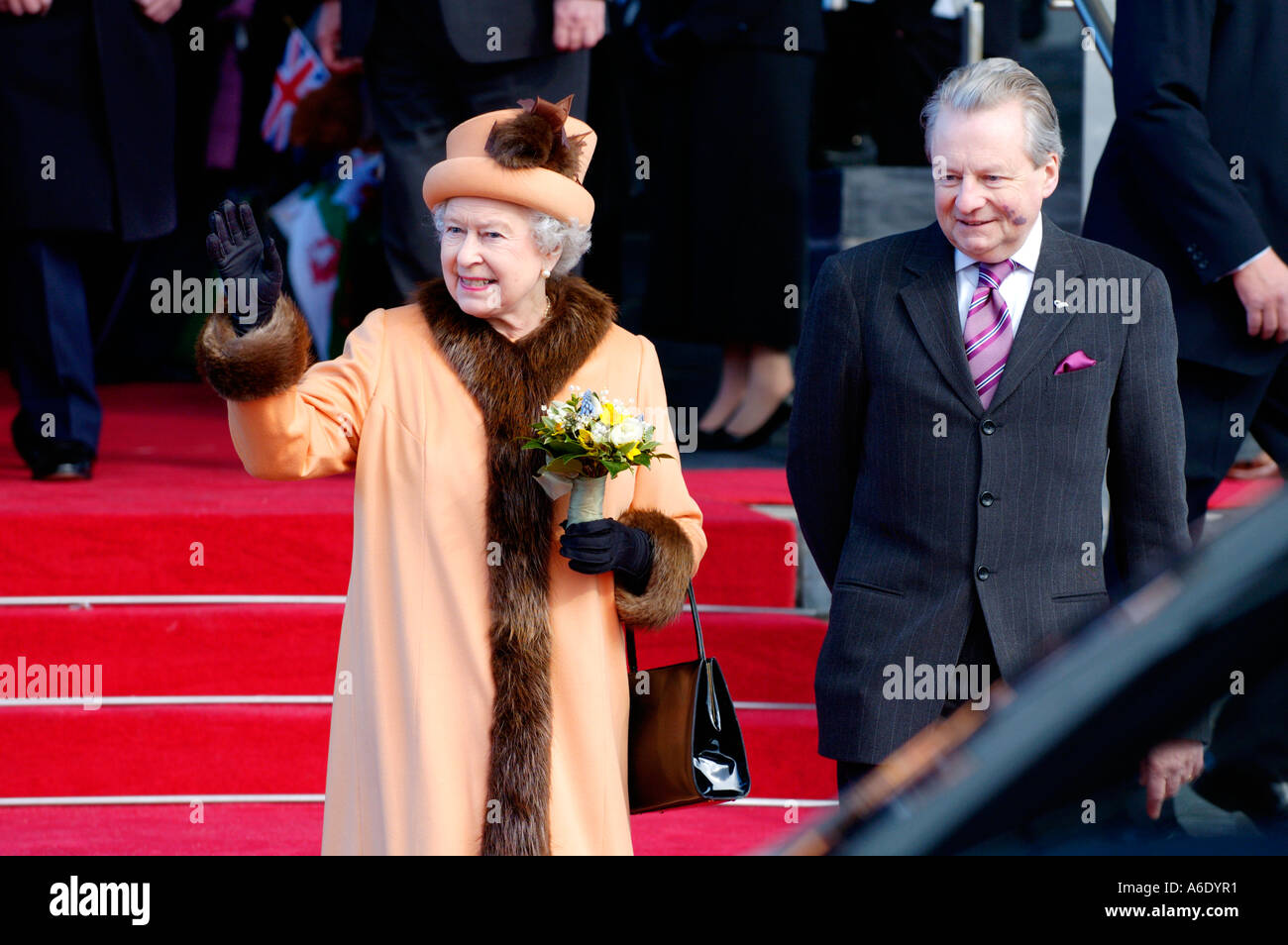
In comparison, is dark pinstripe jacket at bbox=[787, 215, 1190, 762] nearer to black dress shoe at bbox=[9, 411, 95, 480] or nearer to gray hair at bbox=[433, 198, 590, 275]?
gray hair at bbox=[433, 198, 590, 275]

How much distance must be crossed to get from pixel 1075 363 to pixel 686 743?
86 cm

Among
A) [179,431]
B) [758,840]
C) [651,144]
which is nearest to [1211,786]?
[758,840]

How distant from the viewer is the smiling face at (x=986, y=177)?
8.74 feet

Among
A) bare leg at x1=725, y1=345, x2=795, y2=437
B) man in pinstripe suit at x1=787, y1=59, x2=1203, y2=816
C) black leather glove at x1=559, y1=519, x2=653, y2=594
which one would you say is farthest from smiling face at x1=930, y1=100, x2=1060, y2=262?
bare leg at x1=725, y1=345, x2=795, y2=437

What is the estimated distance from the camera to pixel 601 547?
8.92 feet

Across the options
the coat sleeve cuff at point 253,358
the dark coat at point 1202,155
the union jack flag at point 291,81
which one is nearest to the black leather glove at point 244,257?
the coat sleeve cuff at point 253,358

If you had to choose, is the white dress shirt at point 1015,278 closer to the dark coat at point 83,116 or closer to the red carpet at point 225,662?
the red carpet at point 225,662

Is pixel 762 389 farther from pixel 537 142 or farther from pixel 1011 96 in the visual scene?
pixel 1011 96

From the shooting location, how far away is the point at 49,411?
504 cm

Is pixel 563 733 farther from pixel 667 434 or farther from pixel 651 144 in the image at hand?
pixel 651 144

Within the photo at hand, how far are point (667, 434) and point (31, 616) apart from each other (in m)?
2.09

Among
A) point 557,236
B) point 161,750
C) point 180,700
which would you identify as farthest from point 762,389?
point 557,236

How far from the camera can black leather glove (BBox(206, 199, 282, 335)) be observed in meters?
2.54

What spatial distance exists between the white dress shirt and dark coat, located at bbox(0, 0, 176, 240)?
303cm
